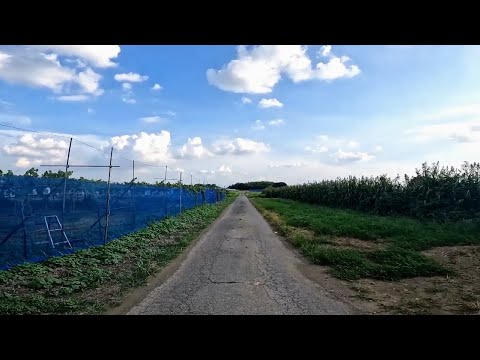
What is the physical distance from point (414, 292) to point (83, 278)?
235 inches

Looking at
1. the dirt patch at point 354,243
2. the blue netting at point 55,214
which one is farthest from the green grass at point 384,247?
the blue netting at point 55,214

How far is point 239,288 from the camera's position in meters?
5.47

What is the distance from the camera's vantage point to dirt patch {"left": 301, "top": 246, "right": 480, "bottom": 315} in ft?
15.3

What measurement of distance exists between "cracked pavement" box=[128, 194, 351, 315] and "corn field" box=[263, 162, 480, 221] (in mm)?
10485

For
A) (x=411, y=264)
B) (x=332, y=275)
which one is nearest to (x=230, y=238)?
(x=332, y=275)

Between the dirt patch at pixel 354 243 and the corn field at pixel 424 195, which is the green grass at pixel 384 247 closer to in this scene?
the dirt patch at pixel 354 243

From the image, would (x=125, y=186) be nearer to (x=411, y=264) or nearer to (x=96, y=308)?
(x=96, y=308)

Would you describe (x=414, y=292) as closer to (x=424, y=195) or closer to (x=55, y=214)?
(x=55, y=214)

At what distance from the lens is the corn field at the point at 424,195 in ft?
48.5

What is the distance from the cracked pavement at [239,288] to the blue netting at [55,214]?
304 centimetres

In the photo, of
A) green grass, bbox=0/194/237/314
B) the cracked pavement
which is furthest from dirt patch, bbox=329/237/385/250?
green grass, bbox=0/194/237/314

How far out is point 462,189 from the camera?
49.7 ft

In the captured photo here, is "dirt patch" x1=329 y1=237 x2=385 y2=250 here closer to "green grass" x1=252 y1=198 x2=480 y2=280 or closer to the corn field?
"green grass" x1=252 y1=198 x2=480 y2=280
